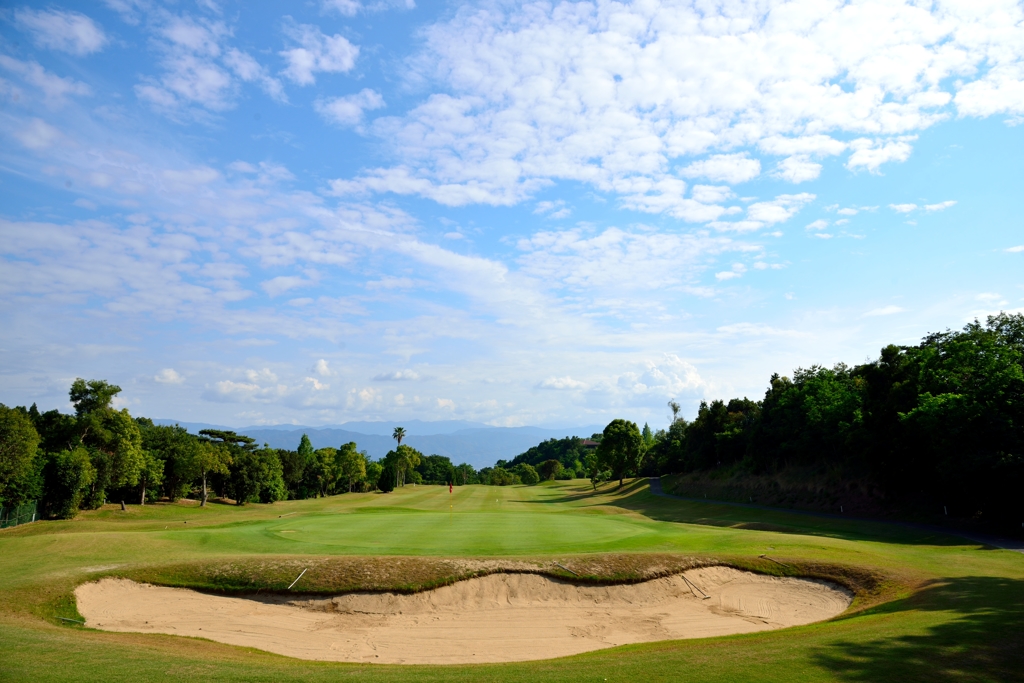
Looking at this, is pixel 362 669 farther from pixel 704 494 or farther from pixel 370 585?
pixel 704 494

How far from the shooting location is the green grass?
10469mm

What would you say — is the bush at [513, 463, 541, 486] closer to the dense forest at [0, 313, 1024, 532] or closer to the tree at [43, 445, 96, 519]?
the dense forest at [0, 313, 1024, 532]

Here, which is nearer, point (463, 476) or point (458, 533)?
point (458, 533)

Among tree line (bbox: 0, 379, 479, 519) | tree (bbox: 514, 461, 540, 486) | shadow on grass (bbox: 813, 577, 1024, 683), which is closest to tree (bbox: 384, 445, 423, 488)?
tree line (bbox: 0, 379, 479, 519)

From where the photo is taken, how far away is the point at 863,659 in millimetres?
10547

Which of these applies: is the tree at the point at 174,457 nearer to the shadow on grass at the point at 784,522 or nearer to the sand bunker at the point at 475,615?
the sand bunker at the point at 475,615

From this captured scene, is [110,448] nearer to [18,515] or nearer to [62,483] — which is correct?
[62,483]

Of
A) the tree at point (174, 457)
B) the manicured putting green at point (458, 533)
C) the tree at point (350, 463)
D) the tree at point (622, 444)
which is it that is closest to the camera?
the manicured putting green at point (458, 533)

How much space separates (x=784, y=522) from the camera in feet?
132

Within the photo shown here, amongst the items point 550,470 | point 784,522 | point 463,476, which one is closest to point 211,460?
point 784,522

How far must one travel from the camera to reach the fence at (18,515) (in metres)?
40.1

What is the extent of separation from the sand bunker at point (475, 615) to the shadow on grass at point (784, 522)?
1469 cm

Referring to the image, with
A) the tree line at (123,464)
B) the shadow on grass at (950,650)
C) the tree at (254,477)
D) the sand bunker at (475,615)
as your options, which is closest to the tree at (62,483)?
the tree line at (123,464)

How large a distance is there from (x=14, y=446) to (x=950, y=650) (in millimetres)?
53468
